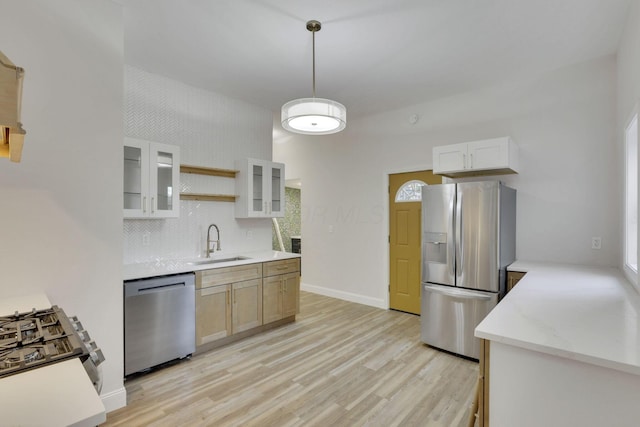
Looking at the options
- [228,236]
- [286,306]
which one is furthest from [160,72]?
[286,306]

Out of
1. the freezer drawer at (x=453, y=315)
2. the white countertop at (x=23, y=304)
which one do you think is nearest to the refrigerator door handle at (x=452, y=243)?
the freezer drawer at (x=453, y=315)

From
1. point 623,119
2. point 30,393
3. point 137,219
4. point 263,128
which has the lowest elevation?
point 30,393

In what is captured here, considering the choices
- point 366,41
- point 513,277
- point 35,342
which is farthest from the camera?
point 513,277

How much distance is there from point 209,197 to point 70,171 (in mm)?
1776

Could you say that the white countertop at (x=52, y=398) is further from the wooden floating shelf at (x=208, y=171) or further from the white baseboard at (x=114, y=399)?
the wooden floating shelf at (x=208, y=171)

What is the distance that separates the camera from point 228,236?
13.4 ft

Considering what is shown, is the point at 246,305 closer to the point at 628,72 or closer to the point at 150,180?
the point at 150,180

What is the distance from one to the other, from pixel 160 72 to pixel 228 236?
201 centimetres

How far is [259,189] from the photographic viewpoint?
4.13m

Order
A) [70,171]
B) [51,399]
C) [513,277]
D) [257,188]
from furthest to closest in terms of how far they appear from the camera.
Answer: [257,188] < [513,277] < [70,171] < [51,399]

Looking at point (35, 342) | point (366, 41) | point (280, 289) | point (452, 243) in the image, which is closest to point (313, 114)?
point (366, 41)

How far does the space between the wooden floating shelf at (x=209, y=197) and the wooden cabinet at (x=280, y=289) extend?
1016 mm

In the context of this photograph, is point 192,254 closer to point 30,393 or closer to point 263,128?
point 263,128

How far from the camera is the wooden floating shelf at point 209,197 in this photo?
11.9ft
